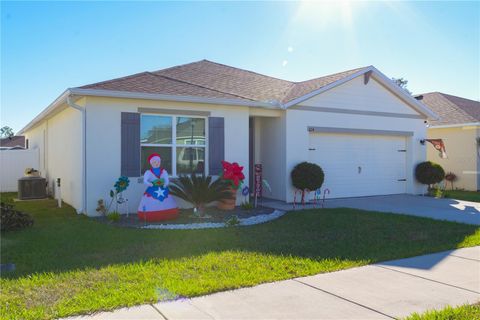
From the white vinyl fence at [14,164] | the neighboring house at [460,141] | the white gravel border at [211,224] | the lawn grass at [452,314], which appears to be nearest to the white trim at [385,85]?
the neighboring house at [460,141]

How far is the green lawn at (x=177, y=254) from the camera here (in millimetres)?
4355

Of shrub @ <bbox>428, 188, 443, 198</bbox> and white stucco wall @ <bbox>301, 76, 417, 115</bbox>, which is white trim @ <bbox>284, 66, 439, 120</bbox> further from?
shrub @ <bbox>428, 188, 443, 198</bbox>

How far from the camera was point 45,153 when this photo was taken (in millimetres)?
16766

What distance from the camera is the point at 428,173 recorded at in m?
14.6

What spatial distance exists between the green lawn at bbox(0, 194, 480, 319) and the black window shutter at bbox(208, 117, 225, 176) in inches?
104

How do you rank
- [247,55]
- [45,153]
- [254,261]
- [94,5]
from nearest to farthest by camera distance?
1. [254,261]
2. [94,5]
3. [247,55]
4. [45,153]

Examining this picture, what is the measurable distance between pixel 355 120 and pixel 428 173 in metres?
3.64

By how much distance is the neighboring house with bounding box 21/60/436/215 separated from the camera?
9805 millimetres

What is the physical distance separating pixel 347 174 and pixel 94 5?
9.05m

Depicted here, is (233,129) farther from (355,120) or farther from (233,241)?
(233,241)

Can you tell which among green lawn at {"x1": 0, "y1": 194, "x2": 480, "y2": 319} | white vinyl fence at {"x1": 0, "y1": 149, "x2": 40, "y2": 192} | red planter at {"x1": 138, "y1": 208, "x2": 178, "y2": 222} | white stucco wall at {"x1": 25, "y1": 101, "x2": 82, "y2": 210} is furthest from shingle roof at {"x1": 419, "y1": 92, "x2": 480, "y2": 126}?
white vinyl fence at {"x1": 0, "y1": 149, "x2": 40, "y2": 192}

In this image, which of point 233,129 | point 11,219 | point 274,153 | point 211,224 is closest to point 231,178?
point 233,129

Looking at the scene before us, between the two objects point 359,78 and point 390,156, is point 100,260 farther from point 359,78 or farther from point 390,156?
point 390,156

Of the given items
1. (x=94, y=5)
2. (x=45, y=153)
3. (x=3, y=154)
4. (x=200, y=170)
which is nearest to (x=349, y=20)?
(x=200, y=170)
